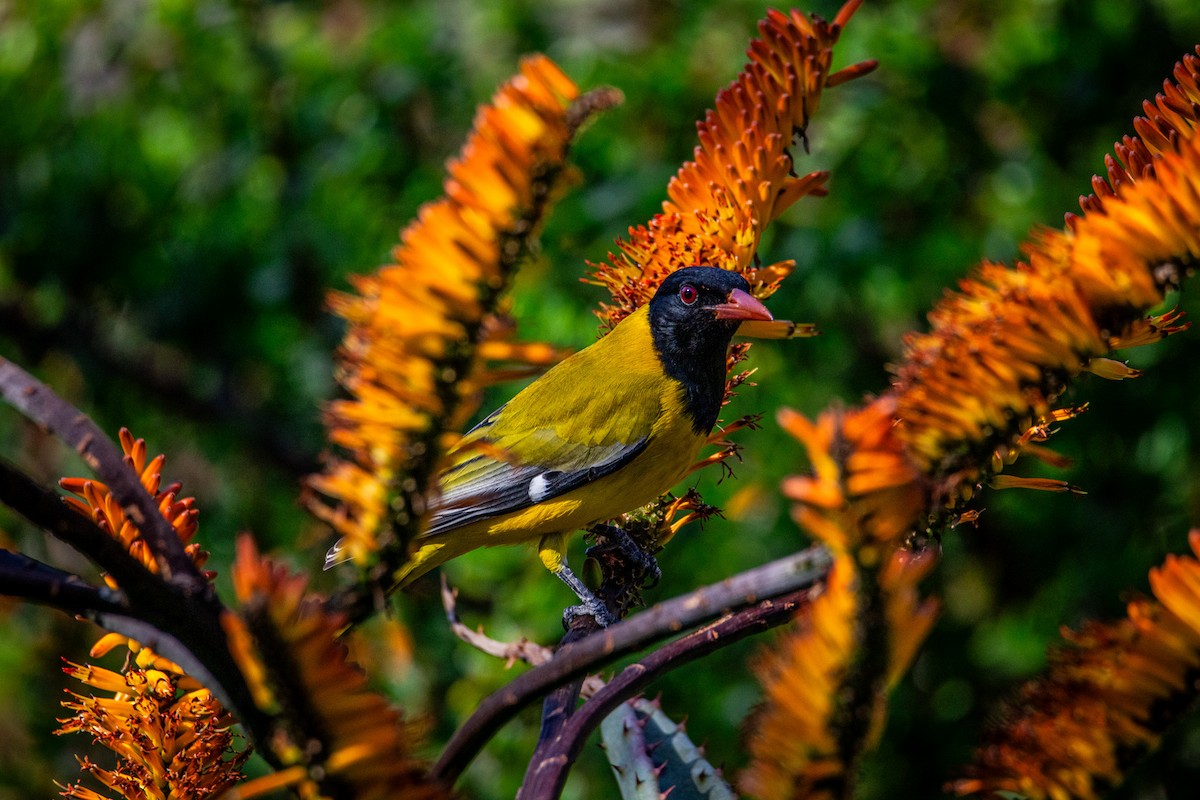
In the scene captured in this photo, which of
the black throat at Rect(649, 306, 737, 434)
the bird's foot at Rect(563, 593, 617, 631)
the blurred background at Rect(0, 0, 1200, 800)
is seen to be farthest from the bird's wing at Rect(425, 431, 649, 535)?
the blurred background at Rect(0, 0, 1200, 800)

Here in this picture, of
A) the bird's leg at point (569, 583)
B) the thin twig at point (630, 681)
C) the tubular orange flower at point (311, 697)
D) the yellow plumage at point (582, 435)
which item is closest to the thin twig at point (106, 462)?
the tubular orange flower at point (311, 697)

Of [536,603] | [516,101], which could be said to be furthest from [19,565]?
[536,603]

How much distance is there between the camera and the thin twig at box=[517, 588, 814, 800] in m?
0.78

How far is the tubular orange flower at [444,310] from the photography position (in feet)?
2.10

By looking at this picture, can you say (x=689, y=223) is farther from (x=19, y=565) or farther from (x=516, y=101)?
(x=19, y=565)

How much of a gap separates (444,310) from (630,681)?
313 millimetres

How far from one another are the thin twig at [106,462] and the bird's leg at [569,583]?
537 millimetres

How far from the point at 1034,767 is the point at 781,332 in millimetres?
615

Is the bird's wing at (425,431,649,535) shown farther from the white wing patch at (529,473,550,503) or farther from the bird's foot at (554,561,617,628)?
the bird's foot at (554,561,617,628)

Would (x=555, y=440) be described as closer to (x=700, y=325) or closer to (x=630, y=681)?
(x=700, y=325)

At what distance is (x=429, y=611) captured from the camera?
317 centimetres

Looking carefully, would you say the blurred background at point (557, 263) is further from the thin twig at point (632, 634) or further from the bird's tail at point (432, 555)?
the thin twig at point (632, 634)

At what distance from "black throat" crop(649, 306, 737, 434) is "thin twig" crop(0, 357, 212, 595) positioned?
0.96 m

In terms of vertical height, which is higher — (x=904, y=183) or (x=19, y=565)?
(x=904, y=183)
